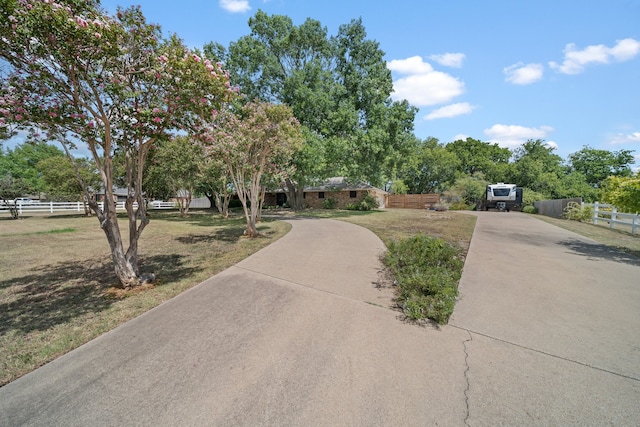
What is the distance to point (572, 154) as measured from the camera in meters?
45.8

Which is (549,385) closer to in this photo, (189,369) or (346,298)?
(346,298)

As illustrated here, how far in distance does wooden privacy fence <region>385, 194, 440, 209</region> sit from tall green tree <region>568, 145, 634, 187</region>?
31623 mm

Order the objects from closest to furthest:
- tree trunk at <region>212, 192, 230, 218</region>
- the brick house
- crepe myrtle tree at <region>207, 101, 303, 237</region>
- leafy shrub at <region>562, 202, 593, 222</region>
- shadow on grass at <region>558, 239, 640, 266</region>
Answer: shadow on grass at <region>558, 239, 640, 266</region> < crepe myrtle tree at <region>207, 101, 303, 237</region> < leafy shrub at <region>562, 202, 593, 222</region> < tree trunk at <region>212, 192, 230, 218</region> < the brick house

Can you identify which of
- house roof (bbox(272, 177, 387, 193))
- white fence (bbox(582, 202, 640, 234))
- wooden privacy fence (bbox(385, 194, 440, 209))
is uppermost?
house roof (bbox(272, 177, 387, 193))

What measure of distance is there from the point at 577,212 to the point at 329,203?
19.4 metres

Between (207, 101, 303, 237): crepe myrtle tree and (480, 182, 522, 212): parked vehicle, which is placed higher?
(207, 101, 303, 237): crepe myrtle tree

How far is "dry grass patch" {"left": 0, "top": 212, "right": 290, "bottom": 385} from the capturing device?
10.7ft

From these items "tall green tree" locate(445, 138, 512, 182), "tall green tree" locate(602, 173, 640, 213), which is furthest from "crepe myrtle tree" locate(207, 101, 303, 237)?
"tall green tree" locate(445, 138, 512, 182)

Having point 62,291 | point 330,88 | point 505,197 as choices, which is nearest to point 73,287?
point 62,291

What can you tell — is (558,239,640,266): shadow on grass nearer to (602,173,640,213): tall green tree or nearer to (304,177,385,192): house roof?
(602,173,640,213): tall green tree

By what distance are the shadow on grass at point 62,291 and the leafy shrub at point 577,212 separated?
2038 centimetres

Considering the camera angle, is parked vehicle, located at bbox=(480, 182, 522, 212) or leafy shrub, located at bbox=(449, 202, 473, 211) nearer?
parked vehicle, located at bbox=(480, 182, 522, 212)

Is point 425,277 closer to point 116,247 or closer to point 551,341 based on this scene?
point 551,341

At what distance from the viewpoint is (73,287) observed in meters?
5.13
